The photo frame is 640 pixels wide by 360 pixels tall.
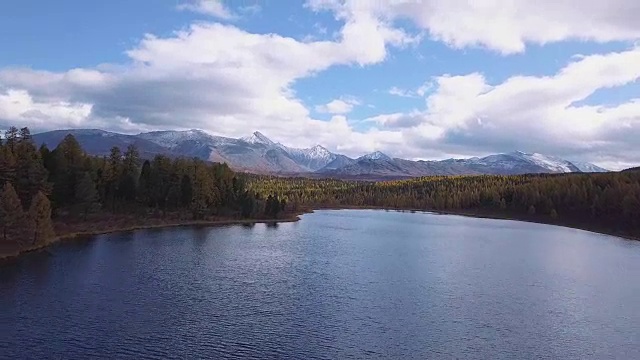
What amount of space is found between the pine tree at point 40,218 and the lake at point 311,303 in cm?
529

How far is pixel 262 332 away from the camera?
148 feet

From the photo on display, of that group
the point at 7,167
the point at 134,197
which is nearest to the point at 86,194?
the point at 7,167

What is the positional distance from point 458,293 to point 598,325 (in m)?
15.4

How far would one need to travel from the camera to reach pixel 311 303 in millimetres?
55156

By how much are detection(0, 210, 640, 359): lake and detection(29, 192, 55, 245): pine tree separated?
5292 mm

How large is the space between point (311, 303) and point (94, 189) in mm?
73725

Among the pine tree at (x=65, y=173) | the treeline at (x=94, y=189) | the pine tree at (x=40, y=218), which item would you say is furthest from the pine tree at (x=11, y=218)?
the pine tree at (x=65, y=173)

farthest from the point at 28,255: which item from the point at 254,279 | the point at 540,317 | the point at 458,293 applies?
the point at 540,317

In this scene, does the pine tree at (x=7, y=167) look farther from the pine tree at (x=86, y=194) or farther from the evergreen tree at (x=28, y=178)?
the pine tree at (x=86, y=194)

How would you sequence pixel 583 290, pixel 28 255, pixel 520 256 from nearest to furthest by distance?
pixel 583 290 → pixel 28 255 → pixel 520 256

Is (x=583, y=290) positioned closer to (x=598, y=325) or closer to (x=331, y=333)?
(x=598, y=325)

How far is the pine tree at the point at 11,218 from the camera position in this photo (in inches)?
3024

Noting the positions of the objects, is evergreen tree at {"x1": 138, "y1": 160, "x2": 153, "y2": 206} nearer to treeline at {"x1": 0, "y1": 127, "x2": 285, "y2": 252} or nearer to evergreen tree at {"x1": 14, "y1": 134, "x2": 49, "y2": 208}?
treeline at {"x1": 0, "y1": 127, "x2": 285, "y2": 252}

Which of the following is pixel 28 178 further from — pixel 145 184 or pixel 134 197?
pixel 145 184
